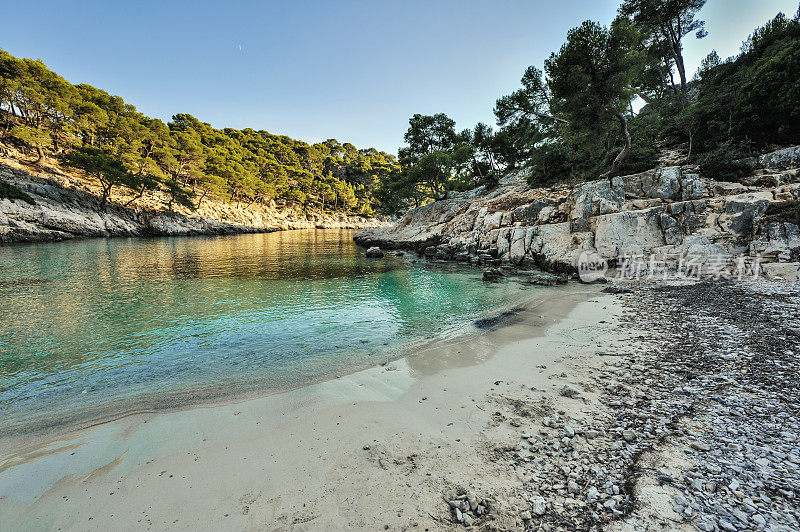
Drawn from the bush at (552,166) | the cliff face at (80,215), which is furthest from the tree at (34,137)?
the bush at (552,166)

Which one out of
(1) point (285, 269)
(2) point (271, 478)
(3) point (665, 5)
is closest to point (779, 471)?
(2) point (271, 478)

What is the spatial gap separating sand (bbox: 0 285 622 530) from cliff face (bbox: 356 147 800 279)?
15476mm

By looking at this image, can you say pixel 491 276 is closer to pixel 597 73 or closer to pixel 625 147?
pixel 625 147

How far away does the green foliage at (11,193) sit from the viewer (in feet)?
106

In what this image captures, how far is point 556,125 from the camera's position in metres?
30.1

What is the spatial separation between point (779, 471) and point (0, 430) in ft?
39.0

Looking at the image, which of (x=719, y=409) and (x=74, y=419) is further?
(x=74, y=419)

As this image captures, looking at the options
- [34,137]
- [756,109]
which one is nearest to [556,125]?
[756,109]

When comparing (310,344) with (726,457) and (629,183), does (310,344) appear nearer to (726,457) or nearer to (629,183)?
(726,457)

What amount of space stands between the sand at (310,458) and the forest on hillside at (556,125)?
25270 millimetres

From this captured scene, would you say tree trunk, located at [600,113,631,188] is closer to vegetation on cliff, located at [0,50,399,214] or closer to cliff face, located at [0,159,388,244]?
vegetation on cliff, located at [0,50,399,214]

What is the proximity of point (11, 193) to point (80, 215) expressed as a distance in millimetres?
8171

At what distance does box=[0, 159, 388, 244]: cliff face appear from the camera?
110 ft

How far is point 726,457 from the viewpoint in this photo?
3592 mm
